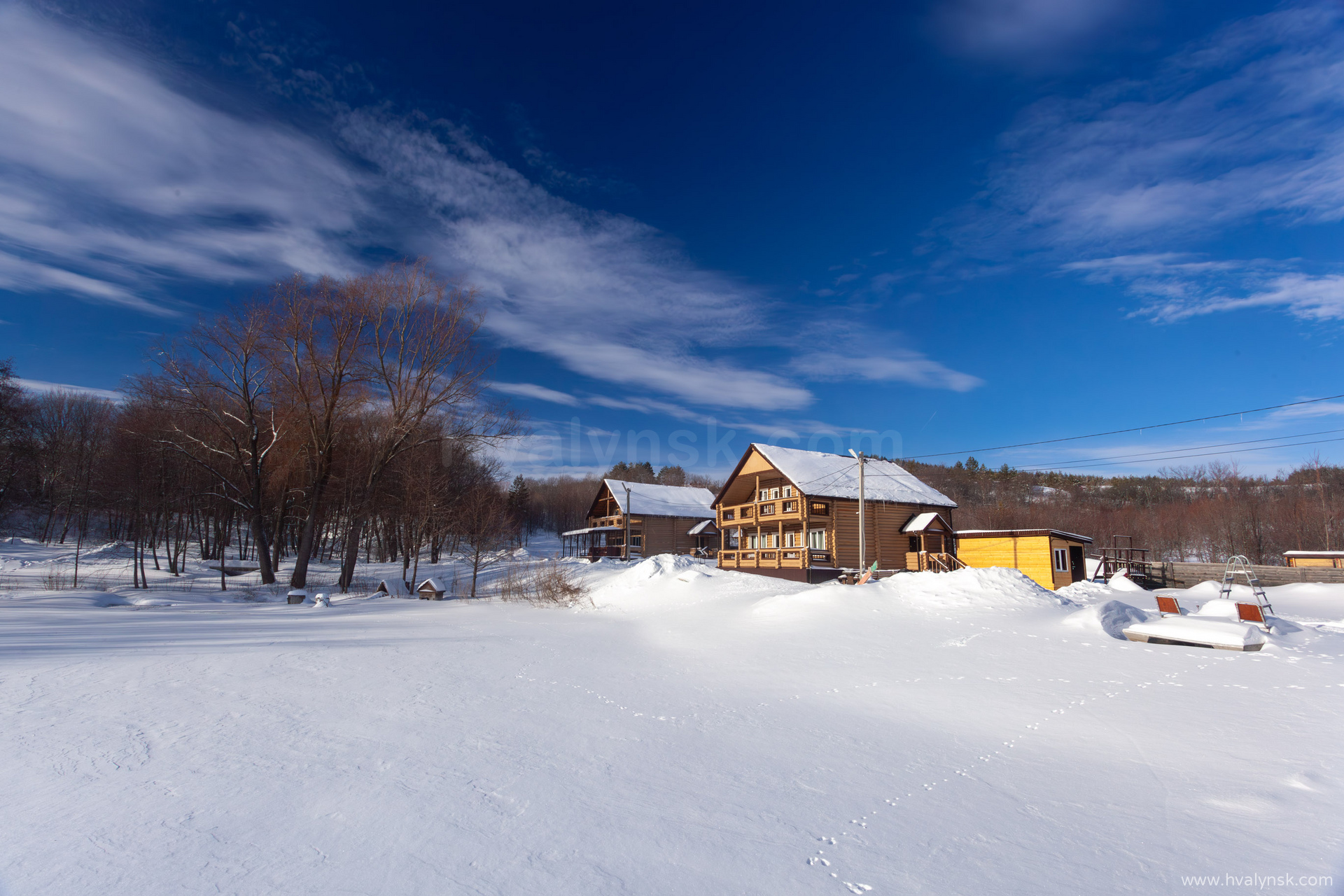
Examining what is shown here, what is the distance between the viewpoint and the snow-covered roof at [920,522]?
2927 cm

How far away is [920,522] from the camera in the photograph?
97.0 ft

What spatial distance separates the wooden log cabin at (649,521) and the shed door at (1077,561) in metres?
22.9

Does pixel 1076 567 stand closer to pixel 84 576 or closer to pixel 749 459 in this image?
pixel 749 459

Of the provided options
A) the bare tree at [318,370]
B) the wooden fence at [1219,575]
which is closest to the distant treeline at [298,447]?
the bare tree at [318,370]

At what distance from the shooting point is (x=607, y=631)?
15422mm

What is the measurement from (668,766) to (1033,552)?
2719 cm

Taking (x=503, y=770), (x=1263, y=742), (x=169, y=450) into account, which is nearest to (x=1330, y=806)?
(x=1263, y=742)

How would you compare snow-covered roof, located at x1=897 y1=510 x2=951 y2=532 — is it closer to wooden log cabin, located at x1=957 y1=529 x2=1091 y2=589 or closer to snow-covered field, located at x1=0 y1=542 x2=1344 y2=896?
wooden log cabin, located at x1=957 y1=529 x2=1091 y2=589

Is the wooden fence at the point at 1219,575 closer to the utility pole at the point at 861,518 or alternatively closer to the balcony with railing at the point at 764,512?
the utility pole at the point at 861,518

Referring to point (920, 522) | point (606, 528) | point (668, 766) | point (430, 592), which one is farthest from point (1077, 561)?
point (668, 766)

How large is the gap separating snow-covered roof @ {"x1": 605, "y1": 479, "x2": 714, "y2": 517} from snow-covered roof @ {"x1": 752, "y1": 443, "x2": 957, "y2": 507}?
12677mm

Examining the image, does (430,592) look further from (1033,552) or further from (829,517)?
(1033,552)

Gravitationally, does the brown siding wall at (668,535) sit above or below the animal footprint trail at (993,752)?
above

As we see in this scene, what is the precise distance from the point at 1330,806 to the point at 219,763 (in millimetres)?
8868
